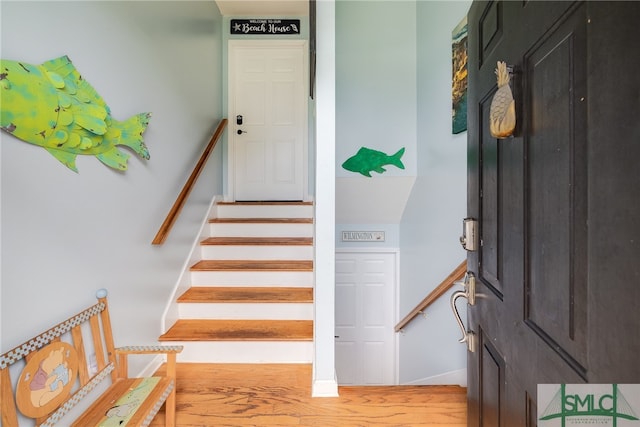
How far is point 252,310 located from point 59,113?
5.01 ft

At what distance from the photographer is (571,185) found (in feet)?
1.68

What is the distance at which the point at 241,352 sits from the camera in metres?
1.88

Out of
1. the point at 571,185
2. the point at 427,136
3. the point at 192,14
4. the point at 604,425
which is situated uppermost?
the point at 192,14

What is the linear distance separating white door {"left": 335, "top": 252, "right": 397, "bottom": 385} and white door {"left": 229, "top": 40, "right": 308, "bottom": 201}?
108 cm

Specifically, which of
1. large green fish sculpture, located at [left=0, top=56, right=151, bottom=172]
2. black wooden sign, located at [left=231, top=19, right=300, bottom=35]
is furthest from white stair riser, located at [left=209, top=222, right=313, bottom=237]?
black wooden sign, located at [left=231, top=19, right=300, bottom=35]

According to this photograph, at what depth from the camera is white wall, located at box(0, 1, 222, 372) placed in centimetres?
106

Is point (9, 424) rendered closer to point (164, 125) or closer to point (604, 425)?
point (604, 425)

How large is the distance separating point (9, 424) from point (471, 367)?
154cm

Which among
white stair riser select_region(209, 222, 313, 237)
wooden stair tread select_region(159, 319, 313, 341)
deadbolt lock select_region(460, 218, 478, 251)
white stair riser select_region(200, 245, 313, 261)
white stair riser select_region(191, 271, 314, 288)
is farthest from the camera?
white stair riser select_region(209, 222, 313, 237)

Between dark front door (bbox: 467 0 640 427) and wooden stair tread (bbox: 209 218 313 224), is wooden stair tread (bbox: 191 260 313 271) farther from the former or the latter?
dark front door (bbox: 467 0 640 427)

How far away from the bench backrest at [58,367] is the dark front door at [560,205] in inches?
59.3

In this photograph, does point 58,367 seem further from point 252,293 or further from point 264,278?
point 264,278

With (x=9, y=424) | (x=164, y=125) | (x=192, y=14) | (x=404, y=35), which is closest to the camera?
(x=9, y=424)

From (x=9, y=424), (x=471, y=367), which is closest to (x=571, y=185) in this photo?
(x=471, y=367)
